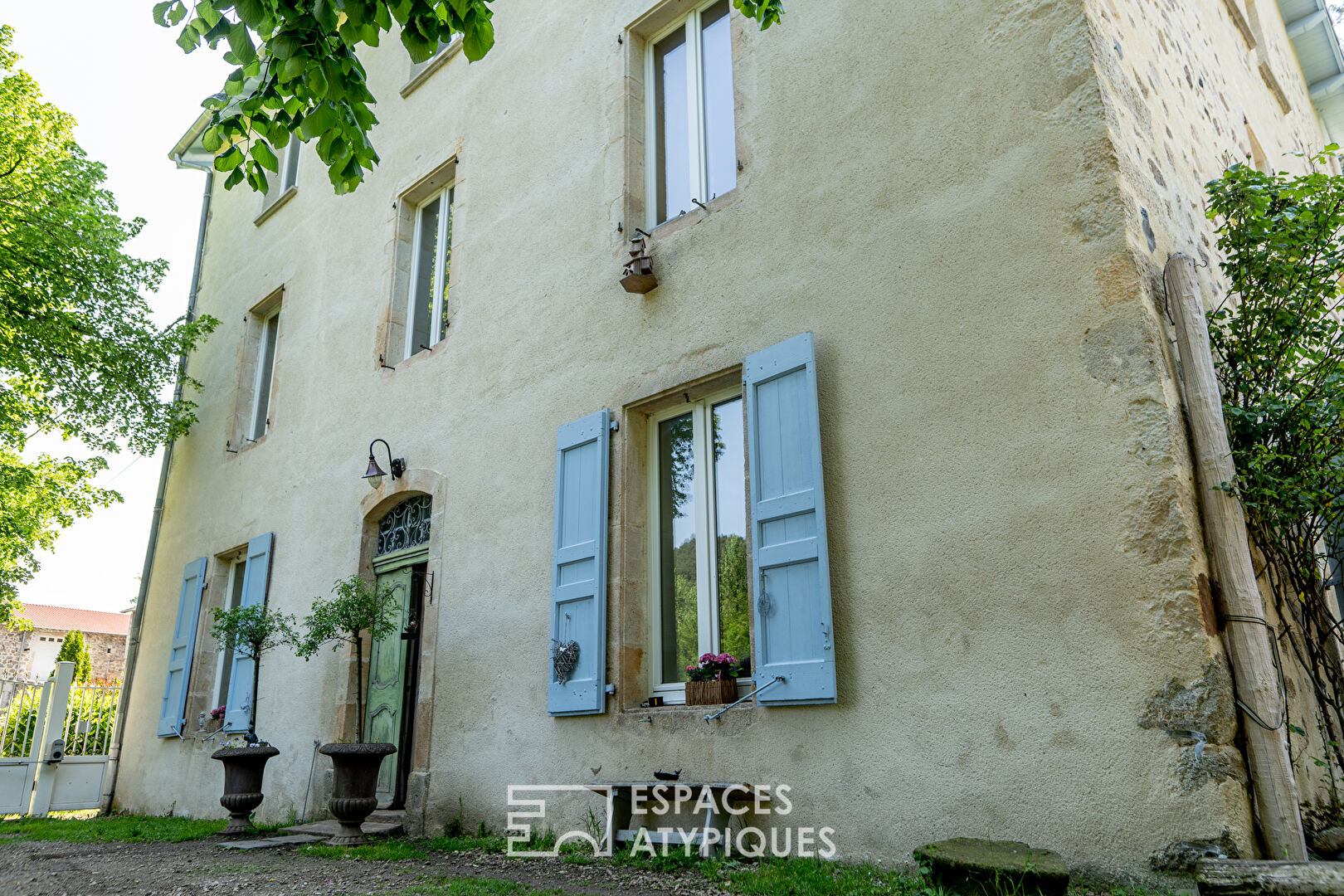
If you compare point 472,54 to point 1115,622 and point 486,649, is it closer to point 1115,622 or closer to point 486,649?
point 1115,622

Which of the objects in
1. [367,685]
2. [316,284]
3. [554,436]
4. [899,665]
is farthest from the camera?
[316,284]

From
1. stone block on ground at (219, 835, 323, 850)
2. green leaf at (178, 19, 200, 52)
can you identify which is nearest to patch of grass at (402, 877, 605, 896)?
stone block on ground at (219, 835, 323, 850)

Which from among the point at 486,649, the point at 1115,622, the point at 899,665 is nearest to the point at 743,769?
the point at 899,665

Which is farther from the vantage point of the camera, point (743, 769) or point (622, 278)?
point (622, 278)

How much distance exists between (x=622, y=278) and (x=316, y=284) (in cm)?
455

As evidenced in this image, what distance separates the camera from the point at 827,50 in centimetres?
462

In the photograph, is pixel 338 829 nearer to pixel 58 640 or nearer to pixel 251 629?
pixel 251 629

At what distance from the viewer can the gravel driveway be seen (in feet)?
12.5

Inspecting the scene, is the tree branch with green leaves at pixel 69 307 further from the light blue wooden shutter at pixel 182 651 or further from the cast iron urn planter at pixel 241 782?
the cast iron urn planter at pixel 241 782

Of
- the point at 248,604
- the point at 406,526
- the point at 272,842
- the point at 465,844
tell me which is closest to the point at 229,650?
the point at 248,604

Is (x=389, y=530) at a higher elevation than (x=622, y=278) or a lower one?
lower

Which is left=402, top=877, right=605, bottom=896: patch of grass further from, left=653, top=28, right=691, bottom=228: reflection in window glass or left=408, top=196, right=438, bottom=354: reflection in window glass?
left=408, top=196, right=438, bottom=354: reflection in window glass

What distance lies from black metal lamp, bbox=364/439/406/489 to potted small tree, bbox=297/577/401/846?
0.71 meters

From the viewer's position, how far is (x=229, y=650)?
8531 mm
